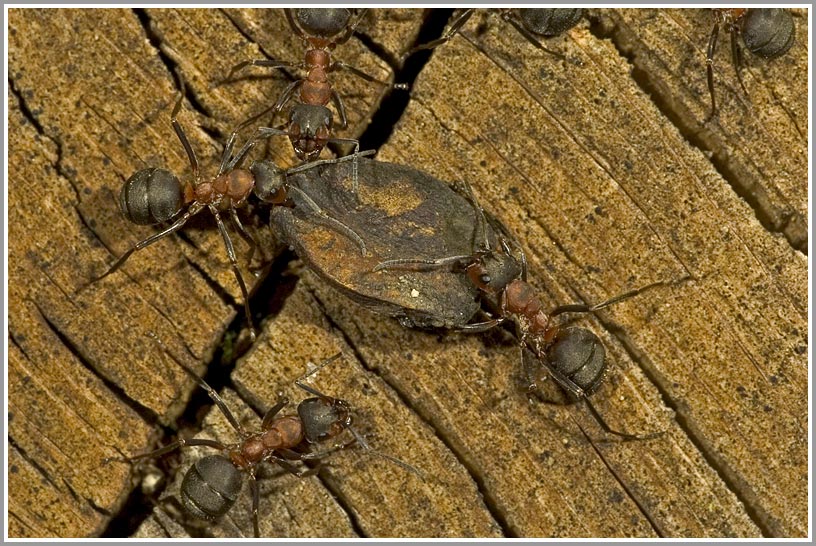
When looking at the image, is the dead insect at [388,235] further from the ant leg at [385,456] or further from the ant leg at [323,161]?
the ant leg at [385,456]

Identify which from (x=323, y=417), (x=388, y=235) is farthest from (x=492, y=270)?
(x=323, y=417)

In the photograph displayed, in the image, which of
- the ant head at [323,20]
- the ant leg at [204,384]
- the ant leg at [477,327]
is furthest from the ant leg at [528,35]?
the ant leg at [204,384]

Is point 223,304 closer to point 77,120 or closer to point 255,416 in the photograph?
point 255,416

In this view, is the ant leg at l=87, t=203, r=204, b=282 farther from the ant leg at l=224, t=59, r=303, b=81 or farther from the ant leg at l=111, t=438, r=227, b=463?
the ant leg at l=111, t=438, r=227, b=463

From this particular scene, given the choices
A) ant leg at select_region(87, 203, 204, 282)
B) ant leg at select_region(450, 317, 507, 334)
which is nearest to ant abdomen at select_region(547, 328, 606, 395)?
ant leg at select_region(450, 317, 507, 334)

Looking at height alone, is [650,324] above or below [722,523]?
above

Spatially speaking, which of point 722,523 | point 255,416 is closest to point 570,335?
point 722,523

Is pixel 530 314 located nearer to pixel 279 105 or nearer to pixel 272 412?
pixel 272 412
